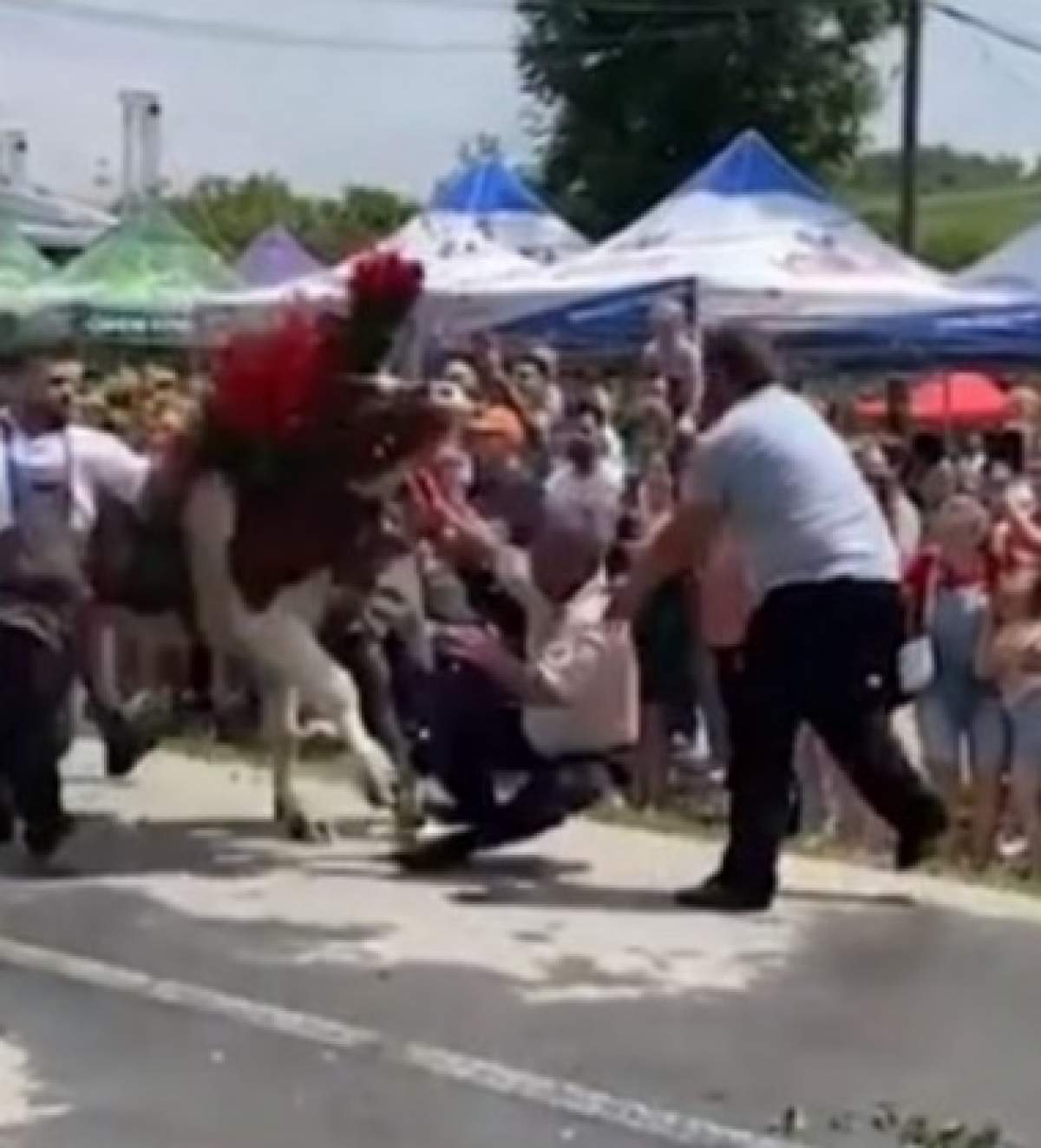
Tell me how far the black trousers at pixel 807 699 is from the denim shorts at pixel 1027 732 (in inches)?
78.3

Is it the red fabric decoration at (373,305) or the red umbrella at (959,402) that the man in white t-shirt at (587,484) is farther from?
the red umbrella at (959,402)

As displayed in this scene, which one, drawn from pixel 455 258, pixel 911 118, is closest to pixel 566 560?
pixel 455 258

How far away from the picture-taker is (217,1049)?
8.73m

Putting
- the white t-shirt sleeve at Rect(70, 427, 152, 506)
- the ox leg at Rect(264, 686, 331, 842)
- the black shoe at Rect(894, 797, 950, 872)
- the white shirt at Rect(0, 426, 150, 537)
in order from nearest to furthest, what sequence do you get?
the black shoe at Rect(894, 797, 950, 872)
the white shirt at Rect(0, 426, 150, 537)
the white t-shirt sleeve at Rect(70, 427, 152, 506)
the ox leg at Rect(264, 686, 331, 842)

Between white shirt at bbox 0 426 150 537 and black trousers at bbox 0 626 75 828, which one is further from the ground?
white shirt at bbox 0 426 150 537

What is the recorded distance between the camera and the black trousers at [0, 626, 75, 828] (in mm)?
11508

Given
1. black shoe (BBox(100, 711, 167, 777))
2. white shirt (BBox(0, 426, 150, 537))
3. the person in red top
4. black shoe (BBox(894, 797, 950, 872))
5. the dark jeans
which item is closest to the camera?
black shoe (BBox(894, 797, 950, 872))

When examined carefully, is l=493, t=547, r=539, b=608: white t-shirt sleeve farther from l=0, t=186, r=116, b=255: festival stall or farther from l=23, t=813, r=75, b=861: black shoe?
l=0, t=186, r=116, b=255: festival stall

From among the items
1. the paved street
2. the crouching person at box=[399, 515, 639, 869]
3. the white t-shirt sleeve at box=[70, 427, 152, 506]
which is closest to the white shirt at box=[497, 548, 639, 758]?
the crouching person at box=[399, 515, 639, 869]

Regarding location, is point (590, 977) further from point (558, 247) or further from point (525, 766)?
point (558, 247)

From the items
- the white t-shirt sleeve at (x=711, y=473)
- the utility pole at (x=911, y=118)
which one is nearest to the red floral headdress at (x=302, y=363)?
the white t-shirt sleeve at (x=711, y=473)

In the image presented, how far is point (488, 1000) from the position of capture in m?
9.36

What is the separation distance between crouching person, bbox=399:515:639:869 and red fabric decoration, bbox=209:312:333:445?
34.7 inches

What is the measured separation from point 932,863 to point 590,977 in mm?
2438
